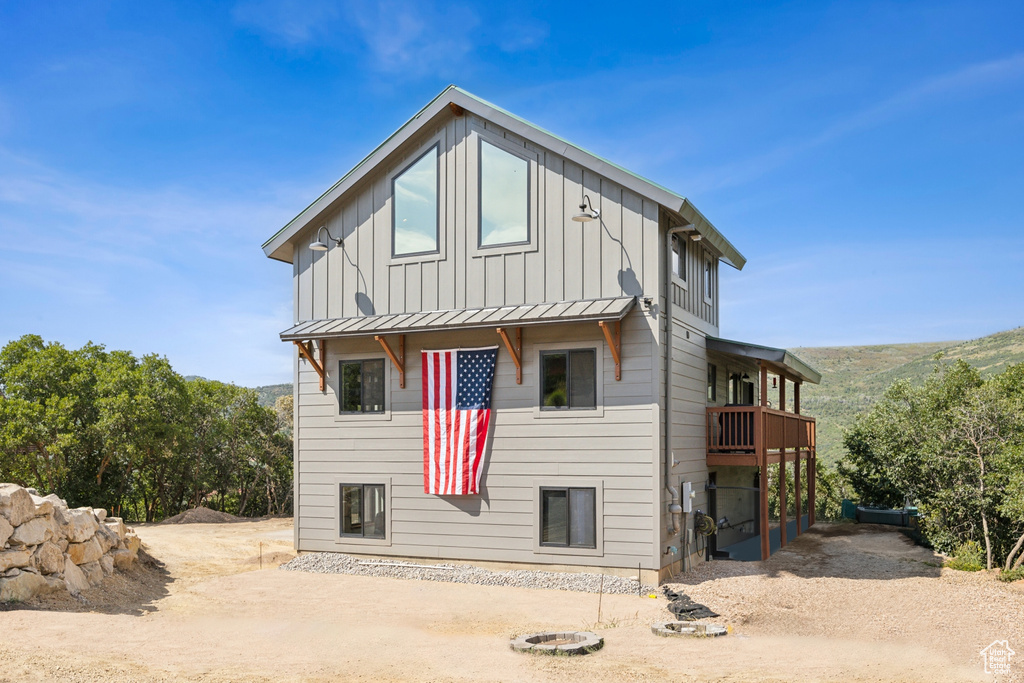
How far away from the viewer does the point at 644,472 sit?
13438 mm

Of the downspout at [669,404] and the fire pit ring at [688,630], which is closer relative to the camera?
the fire pit ring at [688,630]

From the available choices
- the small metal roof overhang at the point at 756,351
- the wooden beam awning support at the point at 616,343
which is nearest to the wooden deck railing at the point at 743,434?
the small metal roof overhang at the point at 756,351

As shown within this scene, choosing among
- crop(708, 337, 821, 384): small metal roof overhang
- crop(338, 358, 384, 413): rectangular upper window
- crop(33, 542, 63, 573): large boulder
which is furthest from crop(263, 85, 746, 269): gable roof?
crop(33, 542, 63, 573): large boulder

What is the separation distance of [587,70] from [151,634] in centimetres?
1388

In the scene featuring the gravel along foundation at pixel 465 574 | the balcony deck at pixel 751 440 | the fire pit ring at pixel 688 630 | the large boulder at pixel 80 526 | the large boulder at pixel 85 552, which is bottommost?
the gravel along foundation at pixel 465 574

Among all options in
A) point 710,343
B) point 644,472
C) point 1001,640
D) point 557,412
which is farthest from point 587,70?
point 1001,640

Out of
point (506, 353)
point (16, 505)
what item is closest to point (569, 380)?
point (506, 353)

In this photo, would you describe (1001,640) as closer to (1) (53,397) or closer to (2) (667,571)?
(2) (667,571)

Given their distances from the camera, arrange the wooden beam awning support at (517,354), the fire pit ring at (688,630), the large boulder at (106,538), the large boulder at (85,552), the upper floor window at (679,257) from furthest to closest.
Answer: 1. the upper floor window at (679,257)
2. the wooden beam awning support at (517,354)
3. the large boulder at (106,538)
4. the large boulder at (85,552)
5. the fire pit ring at (688,630)

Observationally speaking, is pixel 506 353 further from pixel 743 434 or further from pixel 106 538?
pixel 106 538

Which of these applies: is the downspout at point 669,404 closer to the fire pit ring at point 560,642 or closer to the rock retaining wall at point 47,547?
the fire pit ring at point 560,642

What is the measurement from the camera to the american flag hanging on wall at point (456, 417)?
48.0 ft

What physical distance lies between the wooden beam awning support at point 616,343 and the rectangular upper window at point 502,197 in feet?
7.69

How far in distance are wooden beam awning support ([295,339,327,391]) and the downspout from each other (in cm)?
684
